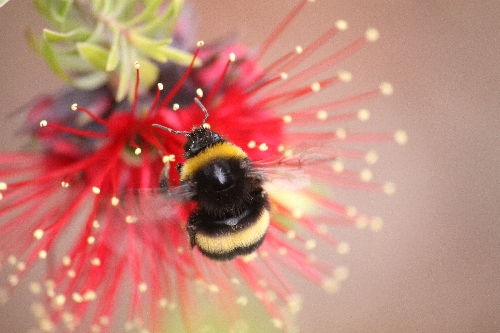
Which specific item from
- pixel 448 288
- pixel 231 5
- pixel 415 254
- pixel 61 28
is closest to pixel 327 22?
pixel 231 5

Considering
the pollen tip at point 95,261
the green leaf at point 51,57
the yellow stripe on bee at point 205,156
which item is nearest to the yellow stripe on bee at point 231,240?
the yellow stripe on bee at point 205,156

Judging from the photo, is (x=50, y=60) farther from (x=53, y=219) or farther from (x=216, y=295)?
(x=216, y=295)

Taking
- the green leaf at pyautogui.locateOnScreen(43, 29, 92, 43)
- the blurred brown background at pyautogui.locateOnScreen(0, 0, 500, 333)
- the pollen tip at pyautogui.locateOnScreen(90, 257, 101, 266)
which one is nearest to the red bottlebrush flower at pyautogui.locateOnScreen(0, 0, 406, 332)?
the pollen tip at pyautogui.locateOnScreen(90, 257, 101, 266)

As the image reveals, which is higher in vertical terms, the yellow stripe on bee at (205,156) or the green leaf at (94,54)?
the green leaf at (94,54)

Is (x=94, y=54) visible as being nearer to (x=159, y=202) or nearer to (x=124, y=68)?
(x=124, y=68)

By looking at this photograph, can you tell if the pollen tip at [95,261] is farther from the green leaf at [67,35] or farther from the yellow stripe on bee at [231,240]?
the green leaf at [67,35]

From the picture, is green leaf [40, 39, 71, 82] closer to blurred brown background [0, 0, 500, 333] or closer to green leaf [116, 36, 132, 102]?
green leaf [116, 36, 132, 102]

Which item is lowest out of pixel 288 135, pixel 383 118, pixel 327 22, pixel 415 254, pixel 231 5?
pixel 415 254

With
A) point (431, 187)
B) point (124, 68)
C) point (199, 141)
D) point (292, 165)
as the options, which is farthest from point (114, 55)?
point (431, 187)
